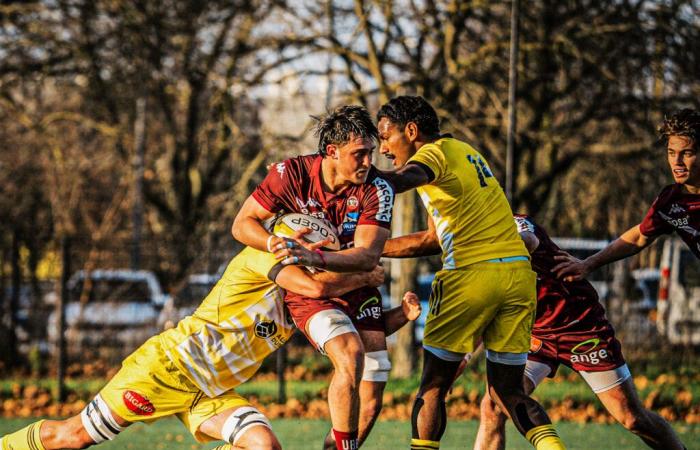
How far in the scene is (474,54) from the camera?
16.2 m

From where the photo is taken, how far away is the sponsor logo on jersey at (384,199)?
5.89 m

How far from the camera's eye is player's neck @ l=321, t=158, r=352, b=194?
20.1ft

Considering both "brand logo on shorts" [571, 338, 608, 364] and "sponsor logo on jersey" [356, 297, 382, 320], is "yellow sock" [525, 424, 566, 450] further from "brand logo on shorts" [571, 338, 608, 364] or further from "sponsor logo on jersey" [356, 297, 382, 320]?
"sponsor logo on jersey" [356, 297, 382, 320]

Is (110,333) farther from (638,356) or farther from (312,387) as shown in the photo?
(638,356)

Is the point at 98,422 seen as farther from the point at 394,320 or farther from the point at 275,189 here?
the point at 394,320

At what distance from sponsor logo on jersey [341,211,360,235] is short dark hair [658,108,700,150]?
2124mm

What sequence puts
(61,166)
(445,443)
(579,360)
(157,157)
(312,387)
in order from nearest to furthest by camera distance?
(579,360)
(445,443)
(312,387)
(61,166)
(157,157)

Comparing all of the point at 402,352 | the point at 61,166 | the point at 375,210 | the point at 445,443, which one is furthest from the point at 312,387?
the point at 61,166

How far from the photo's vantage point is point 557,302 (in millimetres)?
7020

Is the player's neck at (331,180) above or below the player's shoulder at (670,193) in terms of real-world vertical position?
above

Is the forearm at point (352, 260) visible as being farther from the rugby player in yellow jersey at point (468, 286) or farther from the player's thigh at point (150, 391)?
the player's thigh at point (150, 391)

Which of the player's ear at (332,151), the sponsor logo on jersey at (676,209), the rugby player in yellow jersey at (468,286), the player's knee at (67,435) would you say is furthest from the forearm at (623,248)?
the player's knee at (67,435)

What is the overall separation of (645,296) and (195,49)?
10074mm

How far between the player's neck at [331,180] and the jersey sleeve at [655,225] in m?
2.25
